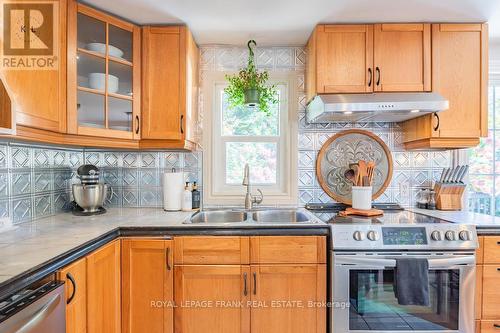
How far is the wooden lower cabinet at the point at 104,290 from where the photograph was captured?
1.36 m

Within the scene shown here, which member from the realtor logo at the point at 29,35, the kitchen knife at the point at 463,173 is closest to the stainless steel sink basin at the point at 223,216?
the realtor logo at the point at 29,35

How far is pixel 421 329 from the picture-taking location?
1.69m

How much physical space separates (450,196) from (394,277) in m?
1.01

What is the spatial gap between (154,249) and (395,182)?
196 centimetres

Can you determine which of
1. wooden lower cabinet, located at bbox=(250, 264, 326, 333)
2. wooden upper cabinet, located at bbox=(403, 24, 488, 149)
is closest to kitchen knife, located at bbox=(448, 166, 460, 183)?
wooden upper cabinet, located at bbox=(403, 24, 488, 149)

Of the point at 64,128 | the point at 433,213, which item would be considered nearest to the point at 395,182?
the point at 433,213

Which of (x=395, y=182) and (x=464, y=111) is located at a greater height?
(x=464, y=111)

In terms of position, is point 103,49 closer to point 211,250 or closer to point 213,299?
point 211,250

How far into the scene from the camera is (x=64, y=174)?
215cm

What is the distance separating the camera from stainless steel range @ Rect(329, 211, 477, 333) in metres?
1.66

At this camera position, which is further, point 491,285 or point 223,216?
point 223,216

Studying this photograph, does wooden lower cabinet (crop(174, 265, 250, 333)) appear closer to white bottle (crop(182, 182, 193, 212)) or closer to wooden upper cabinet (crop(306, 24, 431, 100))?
white bottle (crop(182, 182, 193, 212))

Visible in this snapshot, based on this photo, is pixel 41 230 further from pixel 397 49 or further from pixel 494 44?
pixel 494 44

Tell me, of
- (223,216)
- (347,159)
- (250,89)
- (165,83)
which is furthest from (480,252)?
(165,83)
